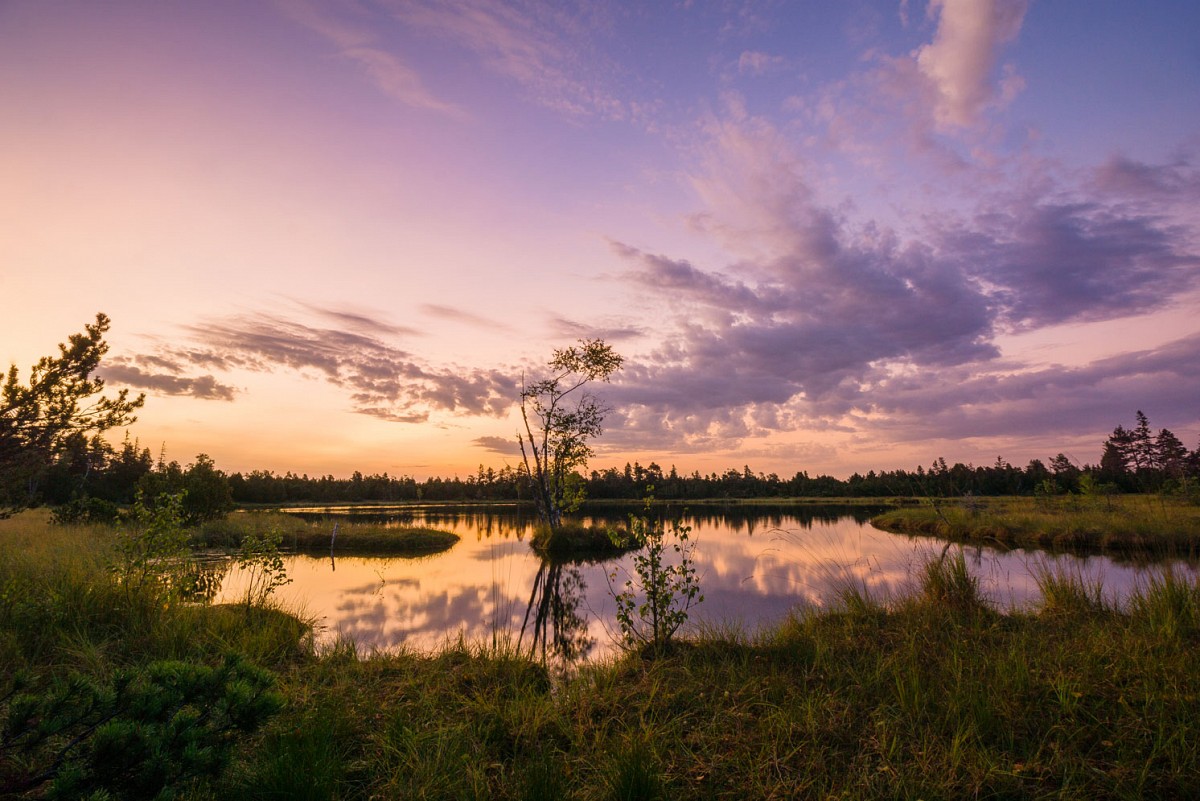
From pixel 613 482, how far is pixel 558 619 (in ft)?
373

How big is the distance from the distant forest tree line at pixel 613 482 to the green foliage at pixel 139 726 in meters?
6.43

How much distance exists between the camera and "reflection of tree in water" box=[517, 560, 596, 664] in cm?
999

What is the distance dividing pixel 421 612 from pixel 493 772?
8.87 meters

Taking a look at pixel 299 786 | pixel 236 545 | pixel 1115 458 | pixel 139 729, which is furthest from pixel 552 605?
pixel 1115 458

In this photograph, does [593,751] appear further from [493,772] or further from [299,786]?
[299,786]

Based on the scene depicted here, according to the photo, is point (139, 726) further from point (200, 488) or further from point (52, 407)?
point (200, 488)

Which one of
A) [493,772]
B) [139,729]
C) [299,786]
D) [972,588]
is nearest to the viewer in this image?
[139,729]

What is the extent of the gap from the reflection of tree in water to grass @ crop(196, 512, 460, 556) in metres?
10.8

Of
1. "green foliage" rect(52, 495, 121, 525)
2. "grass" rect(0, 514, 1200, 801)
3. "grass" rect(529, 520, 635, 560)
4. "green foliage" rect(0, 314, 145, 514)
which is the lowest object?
"grass" rect(529, 520, 635, 560)

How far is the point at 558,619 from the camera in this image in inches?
503

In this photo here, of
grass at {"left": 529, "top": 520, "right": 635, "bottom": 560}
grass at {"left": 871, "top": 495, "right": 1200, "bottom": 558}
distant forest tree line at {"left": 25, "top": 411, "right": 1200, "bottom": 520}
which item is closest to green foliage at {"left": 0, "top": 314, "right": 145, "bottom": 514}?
distant forest tree line at {"left": 25, "top": 411, "right": 1200, "bottom": 520}

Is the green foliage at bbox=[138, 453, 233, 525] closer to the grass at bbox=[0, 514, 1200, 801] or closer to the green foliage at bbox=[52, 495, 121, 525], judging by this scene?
the green foliage at bbox=[52, 495, 121, 525]

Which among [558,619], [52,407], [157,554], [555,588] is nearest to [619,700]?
[558,619]

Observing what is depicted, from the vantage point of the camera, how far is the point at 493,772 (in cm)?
468
